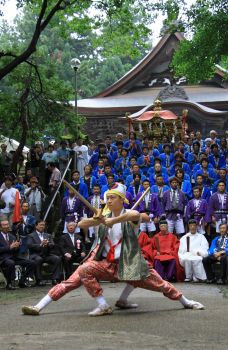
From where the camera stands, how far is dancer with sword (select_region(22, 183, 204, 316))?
8.65 m

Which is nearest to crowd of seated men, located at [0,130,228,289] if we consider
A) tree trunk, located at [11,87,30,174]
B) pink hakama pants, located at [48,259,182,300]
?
tree trunk, located at [11,87,30,174]

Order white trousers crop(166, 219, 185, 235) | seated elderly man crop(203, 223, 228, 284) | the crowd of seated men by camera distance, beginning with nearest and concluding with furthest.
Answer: seated elderly man crop(203, 223, 228, 284) → the crowd of seated men → white trousers crop(166, 219, 185, 235)

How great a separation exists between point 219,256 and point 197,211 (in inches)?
68.2

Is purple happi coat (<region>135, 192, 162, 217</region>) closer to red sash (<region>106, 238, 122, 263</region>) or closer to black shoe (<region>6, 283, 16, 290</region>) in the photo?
black shoe (<region>6, 283, 16, 290</region>)

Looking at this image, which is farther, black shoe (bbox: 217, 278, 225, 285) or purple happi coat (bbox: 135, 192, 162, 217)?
A: purple happi coat (bbox: 135, 192, 162, 217)

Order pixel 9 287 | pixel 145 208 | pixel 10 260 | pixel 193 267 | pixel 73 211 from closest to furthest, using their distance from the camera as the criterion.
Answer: pixel 9 287
pixel 10 260
pixel 193 267
pixel 145 208
pixel 73 211

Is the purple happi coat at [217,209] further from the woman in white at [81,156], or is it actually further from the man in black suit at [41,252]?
the woman in white at [81,156]

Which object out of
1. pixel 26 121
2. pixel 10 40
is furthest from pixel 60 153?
pixel 10 40

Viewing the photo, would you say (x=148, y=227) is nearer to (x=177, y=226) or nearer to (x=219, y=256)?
(x=177, y=226)

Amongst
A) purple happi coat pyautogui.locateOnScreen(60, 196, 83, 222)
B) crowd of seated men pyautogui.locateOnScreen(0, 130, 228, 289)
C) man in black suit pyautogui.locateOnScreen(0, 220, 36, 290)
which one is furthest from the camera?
purple happi coat pyautogui.locateOnScreen(60, 196, 83, 222)

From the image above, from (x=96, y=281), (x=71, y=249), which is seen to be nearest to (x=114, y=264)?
(x=96, y=281)

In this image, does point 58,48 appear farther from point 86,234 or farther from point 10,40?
point 86,234

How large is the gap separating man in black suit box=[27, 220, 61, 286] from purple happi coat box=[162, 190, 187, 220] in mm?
2786

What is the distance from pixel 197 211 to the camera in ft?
50.2
